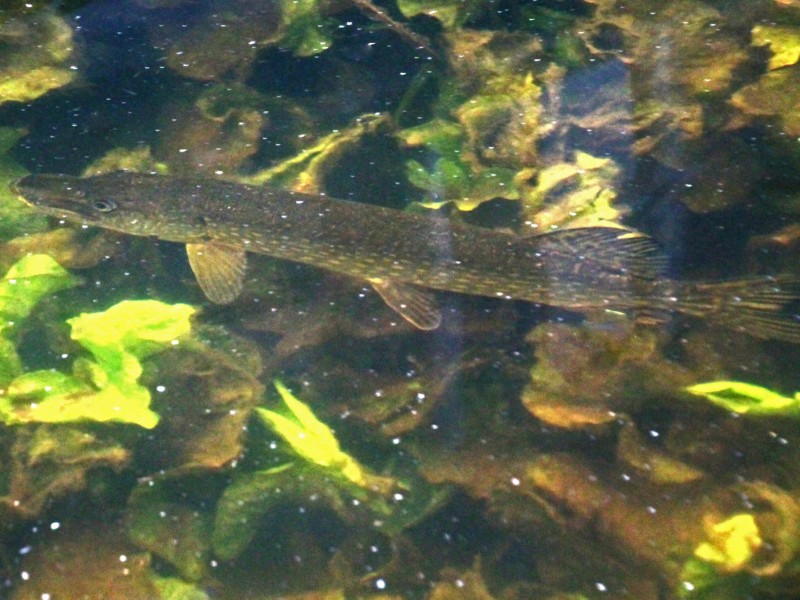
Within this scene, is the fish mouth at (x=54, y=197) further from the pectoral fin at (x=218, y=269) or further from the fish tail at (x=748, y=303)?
the fish tail at (x=748, y=303)

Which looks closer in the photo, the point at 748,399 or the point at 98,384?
the point at 748,399

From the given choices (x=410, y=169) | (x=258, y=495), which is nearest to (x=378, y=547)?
(x=258, y=495)

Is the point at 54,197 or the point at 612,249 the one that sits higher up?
the point at 612,249

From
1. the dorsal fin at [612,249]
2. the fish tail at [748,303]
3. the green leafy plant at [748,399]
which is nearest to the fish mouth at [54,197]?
→ the dorsal fin at [612,249]

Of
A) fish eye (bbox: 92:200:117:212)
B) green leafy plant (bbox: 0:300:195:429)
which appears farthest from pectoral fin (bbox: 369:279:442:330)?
fish eye (bbox: 92:200:117:212)

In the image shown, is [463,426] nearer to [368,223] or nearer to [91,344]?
[368,223]

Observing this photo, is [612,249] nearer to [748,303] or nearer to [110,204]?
[748,303]

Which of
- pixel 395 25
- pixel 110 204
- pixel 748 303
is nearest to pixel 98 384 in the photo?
pixel 110 204

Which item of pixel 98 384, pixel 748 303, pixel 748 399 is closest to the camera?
pixel 748 399
